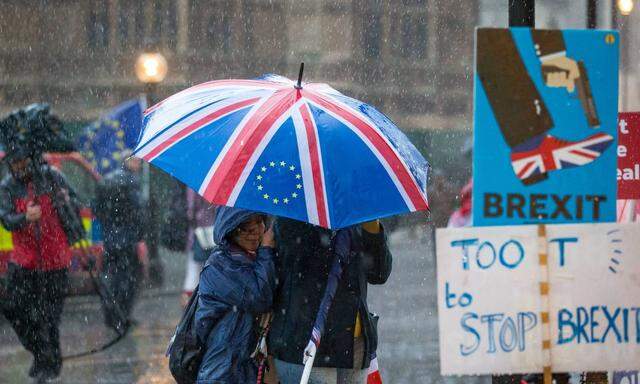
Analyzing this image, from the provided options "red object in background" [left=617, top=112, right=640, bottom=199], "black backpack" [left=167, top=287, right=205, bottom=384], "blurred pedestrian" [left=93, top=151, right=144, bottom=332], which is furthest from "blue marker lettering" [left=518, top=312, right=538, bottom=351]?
"blurred pedestrian" [left=93, top=151, right=144, bottom=332]

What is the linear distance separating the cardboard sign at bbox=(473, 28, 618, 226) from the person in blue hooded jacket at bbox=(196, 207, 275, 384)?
3.38 ft

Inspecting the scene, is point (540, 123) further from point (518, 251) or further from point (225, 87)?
point (225, 87)

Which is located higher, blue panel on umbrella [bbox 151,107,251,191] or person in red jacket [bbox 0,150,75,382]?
blue panel on umbrella [bbox 151,107,251,191]

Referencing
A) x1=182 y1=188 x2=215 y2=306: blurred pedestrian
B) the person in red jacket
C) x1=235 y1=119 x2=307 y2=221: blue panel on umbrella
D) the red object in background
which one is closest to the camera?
x1=235 y1=119 x2=307 y2=221: blue panel on umbrella

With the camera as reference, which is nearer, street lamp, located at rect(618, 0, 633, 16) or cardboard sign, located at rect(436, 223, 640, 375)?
cardboard sign, located at rect(436, 223, 640, 375)

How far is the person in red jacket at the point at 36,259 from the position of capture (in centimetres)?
841

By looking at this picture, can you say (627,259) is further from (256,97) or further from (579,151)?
(256,97)

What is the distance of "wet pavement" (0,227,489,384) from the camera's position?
901cm

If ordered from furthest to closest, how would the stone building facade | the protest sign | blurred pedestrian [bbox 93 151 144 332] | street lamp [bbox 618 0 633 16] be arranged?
the stone building facade, street lamp [bbox 618 0 633 16], blurred pedestrian [bbox 93 151 144 332], the protest sign

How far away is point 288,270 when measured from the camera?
16.2ft

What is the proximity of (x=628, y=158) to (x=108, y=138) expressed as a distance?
22.1 ft

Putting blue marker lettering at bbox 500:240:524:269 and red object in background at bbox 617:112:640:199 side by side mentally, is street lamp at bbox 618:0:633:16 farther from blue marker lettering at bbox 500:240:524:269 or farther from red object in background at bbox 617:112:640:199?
blue marker lettering at bbox 500:240:524:269

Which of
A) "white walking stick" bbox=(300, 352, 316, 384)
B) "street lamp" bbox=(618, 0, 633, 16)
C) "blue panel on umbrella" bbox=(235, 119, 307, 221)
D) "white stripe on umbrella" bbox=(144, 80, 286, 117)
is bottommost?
"white walking stick" bbox=(300, 352, 316, 384)

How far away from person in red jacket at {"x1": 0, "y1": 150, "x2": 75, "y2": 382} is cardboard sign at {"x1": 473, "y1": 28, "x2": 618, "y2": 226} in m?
4.88
